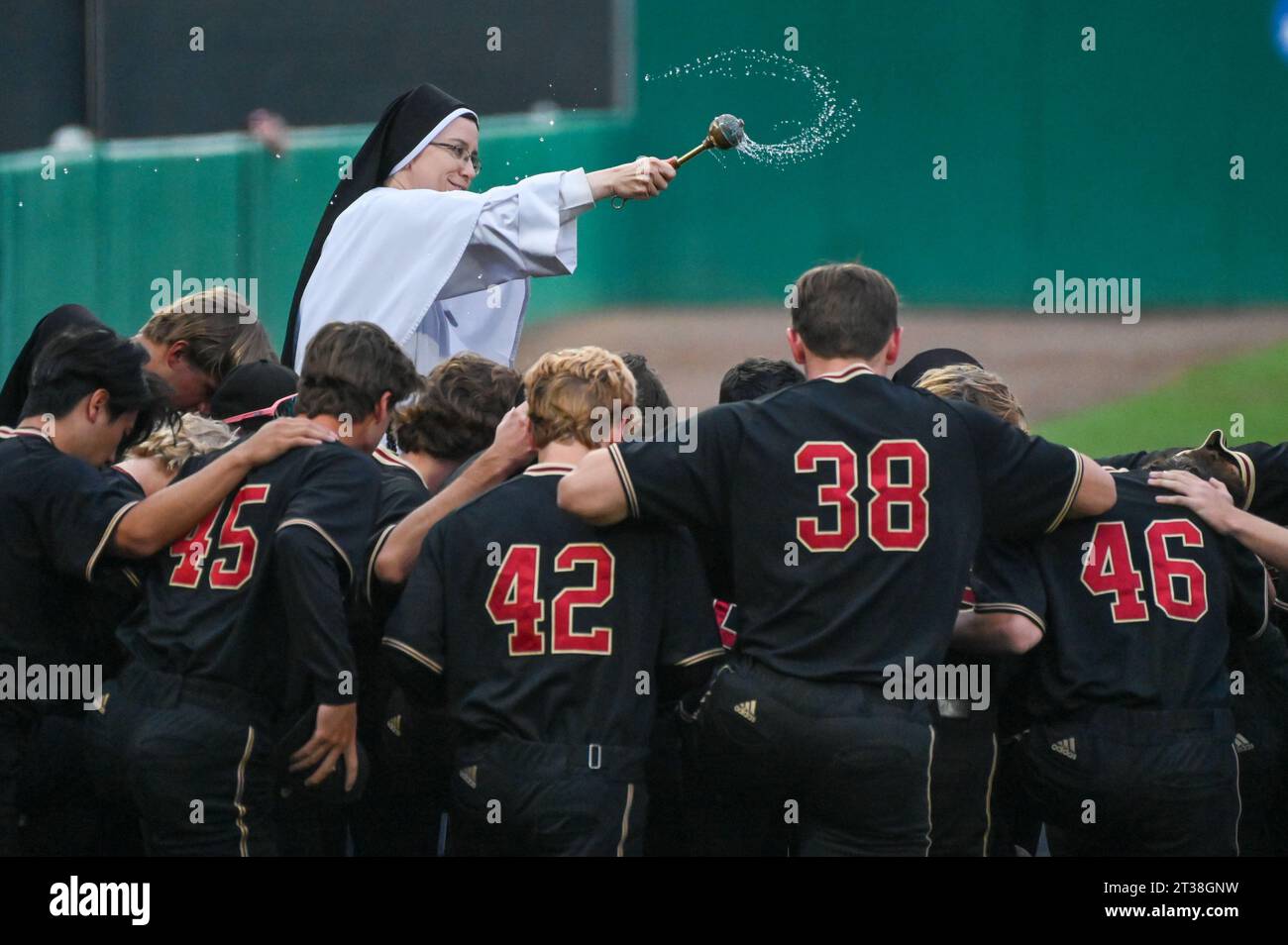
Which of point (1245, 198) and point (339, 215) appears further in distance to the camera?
point (1245, 198)

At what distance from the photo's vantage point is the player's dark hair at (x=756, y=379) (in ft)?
14.9

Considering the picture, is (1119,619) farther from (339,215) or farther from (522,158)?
(522,158)

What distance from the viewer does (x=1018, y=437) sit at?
12.1 feet

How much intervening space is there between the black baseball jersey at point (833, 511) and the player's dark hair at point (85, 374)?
128cm

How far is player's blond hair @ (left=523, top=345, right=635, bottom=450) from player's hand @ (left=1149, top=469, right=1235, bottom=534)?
1286 millimetres

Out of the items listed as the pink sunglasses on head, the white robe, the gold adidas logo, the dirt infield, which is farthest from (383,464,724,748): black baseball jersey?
the dirt infield

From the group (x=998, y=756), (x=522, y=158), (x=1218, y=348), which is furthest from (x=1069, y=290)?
(x=998, y=756)

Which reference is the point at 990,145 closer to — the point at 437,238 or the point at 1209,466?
the point at 437,238

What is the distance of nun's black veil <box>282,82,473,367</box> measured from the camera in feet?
18.5

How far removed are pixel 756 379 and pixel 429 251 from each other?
4.09 feet

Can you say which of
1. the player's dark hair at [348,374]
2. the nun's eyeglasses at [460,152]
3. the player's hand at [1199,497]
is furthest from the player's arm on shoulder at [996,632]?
the nun's eyeglasses at [460,152]

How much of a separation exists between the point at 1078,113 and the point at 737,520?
11774mm
